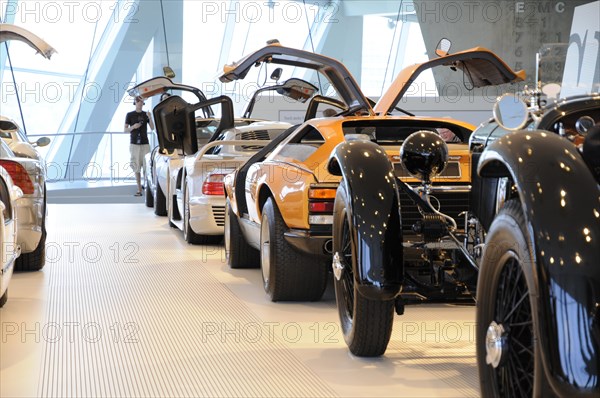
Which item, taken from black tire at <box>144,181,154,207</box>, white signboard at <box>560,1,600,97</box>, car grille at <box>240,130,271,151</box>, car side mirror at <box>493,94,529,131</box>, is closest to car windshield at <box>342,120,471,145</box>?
car side mirror at <box>493,94,529,131</box>

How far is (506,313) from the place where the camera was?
119 inches

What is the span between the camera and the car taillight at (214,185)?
9305 mm

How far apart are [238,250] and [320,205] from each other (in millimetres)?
2449

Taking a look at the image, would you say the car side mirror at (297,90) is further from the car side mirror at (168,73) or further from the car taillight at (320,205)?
the car taillight at (320,205)

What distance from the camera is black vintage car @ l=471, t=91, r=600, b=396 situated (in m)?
2.51

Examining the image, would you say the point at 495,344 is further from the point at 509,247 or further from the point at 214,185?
the point at 214,185

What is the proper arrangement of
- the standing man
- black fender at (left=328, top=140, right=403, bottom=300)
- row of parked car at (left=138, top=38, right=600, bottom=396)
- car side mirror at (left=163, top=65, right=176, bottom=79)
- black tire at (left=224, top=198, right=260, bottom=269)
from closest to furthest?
row of parked car at (left=138, top=38, right=600, bottom=396) → black fender at (left=328, top=140, right=403, bottom=300) → black tire at (left=224, top=198, right=260, bottom=269) → car side mirror at (left=163, top=65, right=176, bottom=79) → the standing man

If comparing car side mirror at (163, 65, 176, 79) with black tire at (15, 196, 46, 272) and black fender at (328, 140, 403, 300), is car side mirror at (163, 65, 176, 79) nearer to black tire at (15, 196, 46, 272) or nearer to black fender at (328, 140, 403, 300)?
black tire at (15, 196, 46, 272)

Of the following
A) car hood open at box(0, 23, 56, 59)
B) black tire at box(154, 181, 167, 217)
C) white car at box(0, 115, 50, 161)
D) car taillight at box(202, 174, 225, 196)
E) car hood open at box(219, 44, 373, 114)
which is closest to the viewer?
car hood open at box(219, 44, 373, 114)

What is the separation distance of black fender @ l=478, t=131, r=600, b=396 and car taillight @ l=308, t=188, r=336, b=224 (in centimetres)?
284

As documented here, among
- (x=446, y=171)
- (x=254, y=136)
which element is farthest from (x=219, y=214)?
(x=446, y=171)

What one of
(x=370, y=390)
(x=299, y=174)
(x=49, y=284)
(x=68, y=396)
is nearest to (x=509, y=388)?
(x=370, y=390)

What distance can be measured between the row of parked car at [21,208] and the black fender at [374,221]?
2.05 m

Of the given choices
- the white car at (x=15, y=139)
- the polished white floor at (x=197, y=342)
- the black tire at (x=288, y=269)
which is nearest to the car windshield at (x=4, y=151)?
the polished white floor at (x=197, y=342)
